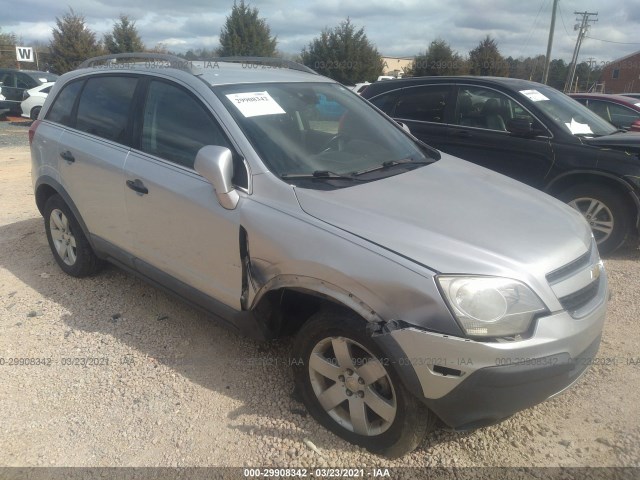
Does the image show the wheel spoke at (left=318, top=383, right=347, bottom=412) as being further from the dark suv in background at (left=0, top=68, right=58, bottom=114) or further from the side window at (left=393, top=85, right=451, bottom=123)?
the dark suv in background at (left=0, top=68, right=58, bottom=114)

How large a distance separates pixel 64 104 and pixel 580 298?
4.13 metres

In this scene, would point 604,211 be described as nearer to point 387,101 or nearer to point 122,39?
point 387,101

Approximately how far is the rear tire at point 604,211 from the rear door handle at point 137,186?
13.9 feet

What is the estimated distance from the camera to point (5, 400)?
2.93 m

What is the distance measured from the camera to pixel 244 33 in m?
32.1

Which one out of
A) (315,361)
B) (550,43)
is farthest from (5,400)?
(550,43)

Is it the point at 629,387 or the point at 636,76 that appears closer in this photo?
the point at 629,387

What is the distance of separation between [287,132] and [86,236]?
206 cm

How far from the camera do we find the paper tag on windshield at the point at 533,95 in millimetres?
5605

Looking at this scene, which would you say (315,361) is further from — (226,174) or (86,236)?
(86,236)

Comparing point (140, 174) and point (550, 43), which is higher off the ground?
point (550, 43)

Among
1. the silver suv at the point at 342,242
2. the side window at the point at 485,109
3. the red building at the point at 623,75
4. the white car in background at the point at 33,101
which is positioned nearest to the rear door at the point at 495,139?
the side window at the point at 485,109

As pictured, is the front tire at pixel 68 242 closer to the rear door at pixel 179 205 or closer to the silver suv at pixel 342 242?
the silver suv at pixel 342 242

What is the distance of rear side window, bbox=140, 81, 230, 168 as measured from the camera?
2.98 m
